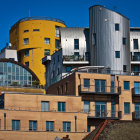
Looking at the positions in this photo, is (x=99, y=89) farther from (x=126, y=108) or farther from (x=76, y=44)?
(x=76, y=44)

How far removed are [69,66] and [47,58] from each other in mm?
8009

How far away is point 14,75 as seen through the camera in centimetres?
10181

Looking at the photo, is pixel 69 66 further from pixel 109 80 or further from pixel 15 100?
pixel 15 100

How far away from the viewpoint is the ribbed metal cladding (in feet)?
305

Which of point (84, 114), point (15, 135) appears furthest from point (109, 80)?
point (15, 135)

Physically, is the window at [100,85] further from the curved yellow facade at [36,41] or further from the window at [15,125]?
the curved yellow facade at [36,41]

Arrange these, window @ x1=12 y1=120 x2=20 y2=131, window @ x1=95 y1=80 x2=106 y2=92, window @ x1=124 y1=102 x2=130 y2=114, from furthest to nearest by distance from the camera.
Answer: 1. window @ x1=124 y1=102 x2=130 y2=114
2. window @ x1=95 y1=80 x2=106 y2=92
3. window @ x1=12 y1=120 x2=20 y2=131

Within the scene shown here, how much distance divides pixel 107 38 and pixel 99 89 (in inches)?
547

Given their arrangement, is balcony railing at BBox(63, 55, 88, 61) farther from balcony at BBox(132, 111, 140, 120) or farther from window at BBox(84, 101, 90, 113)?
balcony at BBox(132, 111, 140, 120)

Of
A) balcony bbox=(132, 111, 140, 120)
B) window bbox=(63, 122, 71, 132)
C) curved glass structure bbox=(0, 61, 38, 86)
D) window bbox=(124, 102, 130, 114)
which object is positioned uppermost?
curved glass structure bbox=(0, 61, 38, 86)

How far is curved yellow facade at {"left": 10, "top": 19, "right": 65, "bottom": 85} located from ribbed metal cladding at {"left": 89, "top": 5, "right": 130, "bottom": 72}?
77.7 ft

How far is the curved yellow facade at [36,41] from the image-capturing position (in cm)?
11712

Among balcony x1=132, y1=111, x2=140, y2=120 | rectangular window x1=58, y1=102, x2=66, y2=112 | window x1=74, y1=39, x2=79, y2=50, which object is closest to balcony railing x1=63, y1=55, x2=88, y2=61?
window x1=74, y1=39, x2=79, y2=50

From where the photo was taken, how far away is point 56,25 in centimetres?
12025
